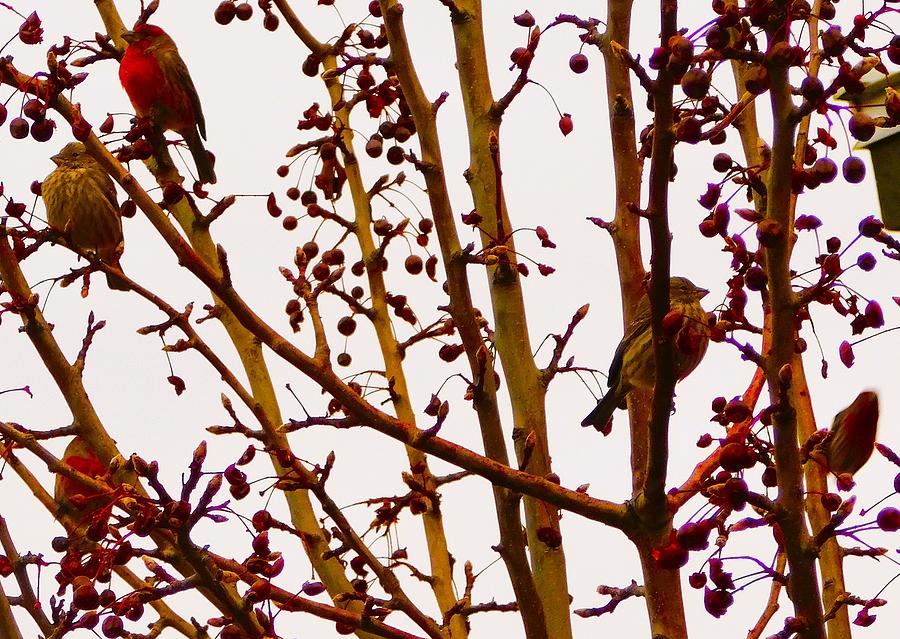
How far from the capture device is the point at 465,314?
2836 mm

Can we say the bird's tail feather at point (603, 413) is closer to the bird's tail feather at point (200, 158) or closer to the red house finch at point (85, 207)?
the bird's tail feather at point (200, 158)

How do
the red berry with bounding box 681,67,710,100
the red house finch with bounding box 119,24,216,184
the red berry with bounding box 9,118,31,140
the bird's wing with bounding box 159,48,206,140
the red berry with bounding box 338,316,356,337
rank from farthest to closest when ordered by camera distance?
the bird's wing with bounding box 159,48,206,140
the red house finch with bounding box 119,24,216,184
the red berry with bounding box 338,316,356,337
the red berry with bounding box 9,118,31,140
the red berry with bounding box 681,67,710,100

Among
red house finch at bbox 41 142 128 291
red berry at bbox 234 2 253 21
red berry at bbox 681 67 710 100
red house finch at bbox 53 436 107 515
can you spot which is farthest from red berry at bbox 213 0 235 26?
red berry at bbox 681 67 710 100

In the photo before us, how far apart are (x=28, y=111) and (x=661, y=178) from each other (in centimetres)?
155

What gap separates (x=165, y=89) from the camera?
16.0 feet

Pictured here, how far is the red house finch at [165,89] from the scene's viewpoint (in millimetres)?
4789

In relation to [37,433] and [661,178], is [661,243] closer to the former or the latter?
[661,178]

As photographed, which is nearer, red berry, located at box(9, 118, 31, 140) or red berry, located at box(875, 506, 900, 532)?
red berry, located at box(875, 506, 900, 532)

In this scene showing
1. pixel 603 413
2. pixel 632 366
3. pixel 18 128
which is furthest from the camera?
pixel 603 413

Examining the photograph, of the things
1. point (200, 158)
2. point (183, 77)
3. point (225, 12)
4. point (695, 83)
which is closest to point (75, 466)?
point (200, 158)

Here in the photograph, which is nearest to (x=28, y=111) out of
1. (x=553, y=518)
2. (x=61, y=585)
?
(x=61, y=585)

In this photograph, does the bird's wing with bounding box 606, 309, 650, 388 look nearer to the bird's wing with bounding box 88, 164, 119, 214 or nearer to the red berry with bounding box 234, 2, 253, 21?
the red berry with bounding box 234, 2, 253, 21

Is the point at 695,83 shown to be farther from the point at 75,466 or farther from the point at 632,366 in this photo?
the point at 75,466

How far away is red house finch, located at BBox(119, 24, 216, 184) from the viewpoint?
4.79m
